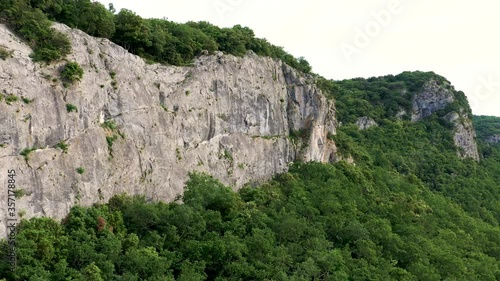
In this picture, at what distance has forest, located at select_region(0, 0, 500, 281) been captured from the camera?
2797 cm

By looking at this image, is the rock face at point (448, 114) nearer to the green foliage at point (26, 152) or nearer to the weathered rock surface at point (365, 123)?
the weathered rock surface at point (365, 123)

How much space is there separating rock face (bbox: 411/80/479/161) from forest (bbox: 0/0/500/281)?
3011cm

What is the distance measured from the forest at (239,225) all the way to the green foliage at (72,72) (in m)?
0.95

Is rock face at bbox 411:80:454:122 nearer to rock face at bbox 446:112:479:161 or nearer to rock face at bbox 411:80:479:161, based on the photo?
rock face at bbox 411:80:479:161

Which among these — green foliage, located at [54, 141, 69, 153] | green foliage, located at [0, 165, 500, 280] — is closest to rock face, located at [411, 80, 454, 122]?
green foliage, located at [0, 165, 500, 280]

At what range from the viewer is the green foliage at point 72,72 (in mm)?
31286

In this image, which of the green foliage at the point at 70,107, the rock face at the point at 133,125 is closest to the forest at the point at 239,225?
the rock face at the point at 133,125

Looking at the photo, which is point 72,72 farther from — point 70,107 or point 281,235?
point 281,235

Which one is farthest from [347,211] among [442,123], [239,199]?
[442,123]

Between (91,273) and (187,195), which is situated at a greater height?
(187,195)

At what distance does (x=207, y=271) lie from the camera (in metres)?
32.2

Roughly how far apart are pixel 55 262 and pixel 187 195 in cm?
1294

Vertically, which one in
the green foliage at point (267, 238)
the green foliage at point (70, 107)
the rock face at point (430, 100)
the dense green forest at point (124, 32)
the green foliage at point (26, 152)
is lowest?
the green foliage at point (267, 238)

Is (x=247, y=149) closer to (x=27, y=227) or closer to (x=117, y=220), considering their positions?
(x=117, y=220)
